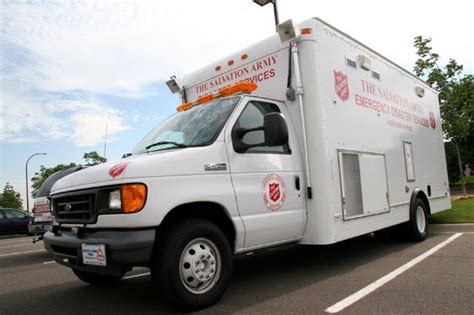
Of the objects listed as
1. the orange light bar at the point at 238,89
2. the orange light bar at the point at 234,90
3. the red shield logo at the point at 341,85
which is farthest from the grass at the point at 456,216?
the orange light bar at the point at 238,89

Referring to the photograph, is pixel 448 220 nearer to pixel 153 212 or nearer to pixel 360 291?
pixel 360 291

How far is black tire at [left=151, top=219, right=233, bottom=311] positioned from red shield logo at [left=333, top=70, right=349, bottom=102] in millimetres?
2723

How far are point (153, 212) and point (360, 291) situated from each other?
2394mm

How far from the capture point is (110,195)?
3740mm

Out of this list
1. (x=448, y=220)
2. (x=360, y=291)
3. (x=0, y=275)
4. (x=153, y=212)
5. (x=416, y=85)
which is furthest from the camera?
(x=448, y=220)

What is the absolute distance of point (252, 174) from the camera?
4504 mm

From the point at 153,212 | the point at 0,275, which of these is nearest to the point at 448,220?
the point at 153,212

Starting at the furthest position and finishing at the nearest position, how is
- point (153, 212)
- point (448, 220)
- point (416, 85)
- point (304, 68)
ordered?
point (448, 220)
point (416, 85)
point (304, 68)
point (153, 212)

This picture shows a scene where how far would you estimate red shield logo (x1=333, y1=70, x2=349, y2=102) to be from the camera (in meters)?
5.62

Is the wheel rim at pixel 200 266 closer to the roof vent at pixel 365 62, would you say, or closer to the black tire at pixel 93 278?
the black tire at pixel 93 278

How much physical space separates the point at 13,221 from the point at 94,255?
17.1 m

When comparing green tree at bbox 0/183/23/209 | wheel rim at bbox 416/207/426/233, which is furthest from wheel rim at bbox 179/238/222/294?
green tree at bbox 0/183/23/209

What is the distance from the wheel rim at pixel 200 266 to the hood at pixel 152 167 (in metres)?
0.71

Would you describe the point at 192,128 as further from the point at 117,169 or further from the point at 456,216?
the point at 456,216
